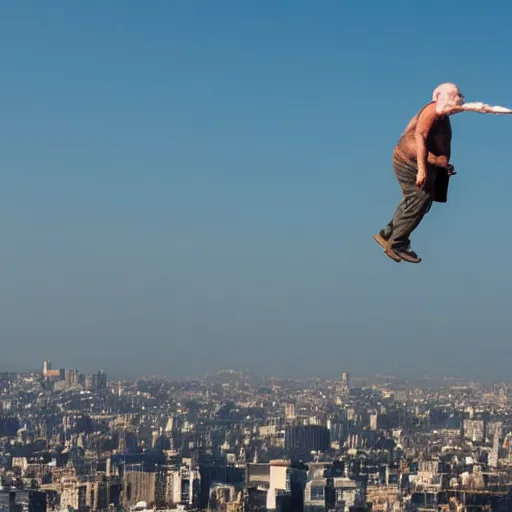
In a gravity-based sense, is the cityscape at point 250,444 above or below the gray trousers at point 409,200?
below

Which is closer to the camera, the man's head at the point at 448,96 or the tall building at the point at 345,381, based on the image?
the man's head at the point at 448,96

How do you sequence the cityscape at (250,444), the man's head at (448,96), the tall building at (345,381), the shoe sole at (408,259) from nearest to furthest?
the man's head at (448,96)
the shoe sole at (408,259)
the cityscape at (250,444)
the tall building at (345,381)

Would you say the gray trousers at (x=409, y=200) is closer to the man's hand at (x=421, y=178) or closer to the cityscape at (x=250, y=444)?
the man's hand at (x=421, y=178)

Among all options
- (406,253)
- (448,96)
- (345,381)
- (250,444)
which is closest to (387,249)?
(406,253)

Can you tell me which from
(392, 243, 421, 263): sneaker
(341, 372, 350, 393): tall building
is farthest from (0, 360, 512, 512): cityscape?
(392, 243, 421, 263): sneaker

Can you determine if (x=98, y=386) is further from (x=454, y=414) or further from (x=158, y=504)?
(x=158, y=504)

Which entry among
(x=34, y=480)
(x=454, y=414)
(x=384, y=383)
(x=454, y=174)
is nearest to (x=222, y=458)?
(x=34, y=480)

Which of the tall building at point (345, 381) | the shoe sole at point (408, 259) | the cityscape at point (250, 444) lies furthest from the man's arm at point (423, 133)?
the tall building at point (345, 381)
